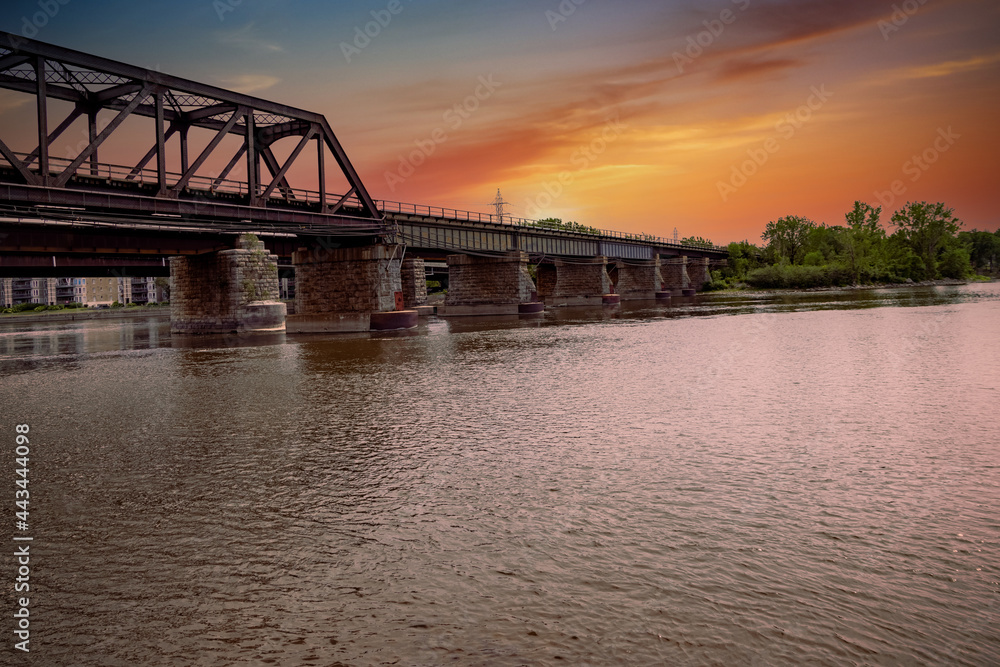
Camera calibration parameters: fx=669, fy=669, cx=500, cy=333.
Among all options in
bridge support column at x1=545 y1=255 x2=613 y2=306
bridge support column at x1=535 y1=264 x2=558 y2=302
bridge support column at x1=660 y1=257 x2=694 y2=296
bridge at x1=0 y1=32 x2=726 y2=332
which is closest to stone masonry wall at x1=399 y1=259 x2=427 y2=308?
bridge at x1=0 y1=32 x2=726 y2=332

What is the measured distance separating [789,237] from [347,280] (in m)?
133

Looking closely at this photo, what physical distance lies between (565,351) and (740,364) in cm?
767

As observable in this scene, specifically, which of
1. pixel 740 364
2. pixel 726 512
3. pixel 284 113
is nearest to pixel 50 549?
pixel 726 512

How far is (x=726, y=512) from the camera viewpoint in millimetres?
6484

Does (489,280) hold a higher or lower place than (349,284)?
higher

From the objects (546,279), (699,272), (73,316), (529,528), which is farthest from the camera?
(699,272)

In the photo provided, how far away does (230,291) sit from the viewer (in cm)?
4372

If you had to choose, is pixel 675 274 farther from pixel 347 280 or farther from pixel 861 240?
pixel 347 280

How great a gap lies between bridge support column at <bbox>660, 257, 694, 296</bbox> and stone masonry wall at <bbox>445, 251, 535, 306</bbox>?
59895 mm

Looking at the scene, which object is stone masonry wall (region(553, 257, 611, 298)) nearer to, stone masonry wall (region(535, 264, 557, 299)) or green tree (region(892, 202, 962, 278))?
stone masonry wall (region(535, 264, 557, 299))

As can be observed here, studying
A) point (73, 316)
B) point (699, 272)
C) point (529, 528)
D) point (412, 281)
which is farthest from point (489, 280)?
point (699, 272)

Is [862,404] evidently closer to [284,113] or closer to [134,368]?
[134,368]

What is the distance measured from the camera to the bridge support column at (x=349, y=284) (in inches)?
1838

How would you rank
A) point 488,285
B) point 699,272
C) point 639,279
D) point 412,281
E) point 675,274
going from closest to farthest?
point 412,281
point 488,285
point 639,279
point 675,274
point 699,272
